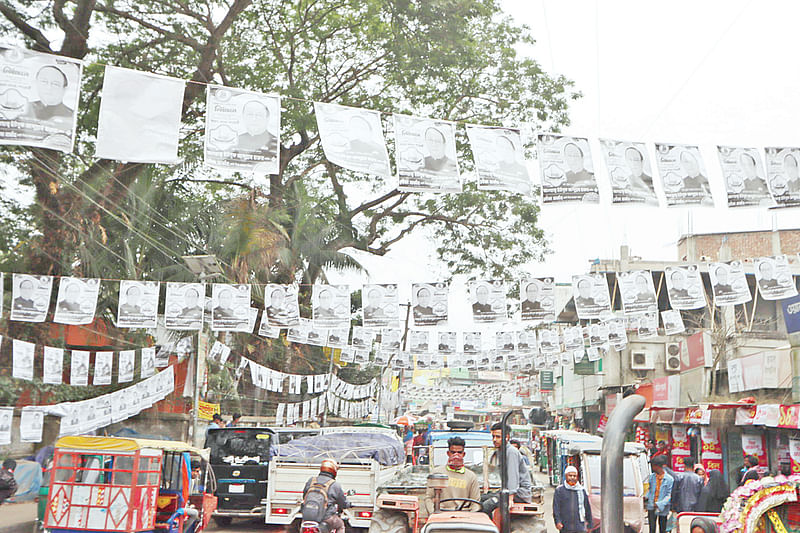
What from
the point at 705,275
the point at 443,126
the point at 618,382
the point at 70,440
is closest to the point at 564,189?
the point at 443,126

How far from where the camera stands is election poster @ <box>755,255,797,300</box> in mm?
15797

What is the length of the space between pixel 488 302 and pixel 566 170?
794 centimetres

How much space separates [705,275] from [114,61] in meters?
27.6

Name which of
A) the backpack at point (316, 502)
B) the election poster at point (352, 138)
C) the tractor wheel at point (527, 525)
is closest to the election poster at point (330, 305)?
the election poster at point (352, 138)

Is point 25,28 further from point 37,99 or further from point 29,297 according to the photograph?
point 37,99

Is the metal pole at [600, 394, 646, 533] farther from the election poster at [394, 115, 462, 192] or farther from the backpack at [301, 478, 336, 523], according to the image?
the election poster at [394, 115, 462, 192]

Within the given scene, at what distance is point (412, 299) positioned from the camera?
60.0ft

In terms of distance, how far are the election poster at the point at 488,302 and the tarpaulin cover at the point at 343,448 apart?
3668 millimetres

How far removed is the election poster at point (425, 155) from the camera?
10.6 meters

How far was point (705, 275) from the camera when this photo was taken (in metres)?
35.6

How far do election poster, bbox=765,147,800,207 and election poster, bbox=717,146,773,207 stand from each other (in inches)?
5.2

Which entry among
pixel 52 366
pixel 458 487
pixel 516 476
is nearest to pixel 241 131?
pixel 458 487

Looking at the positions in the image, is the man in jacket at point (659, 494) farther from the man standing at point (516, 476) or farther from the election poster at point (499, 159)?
the election poster at point (499, 159)

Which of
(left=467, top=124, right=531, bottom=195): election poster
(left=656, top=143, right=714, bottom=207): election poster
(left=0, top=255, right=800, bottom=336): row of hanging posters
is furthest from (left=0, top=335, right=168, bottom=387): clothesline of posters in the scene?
(left=656, top=143, right=714, bottom=207): election poster
